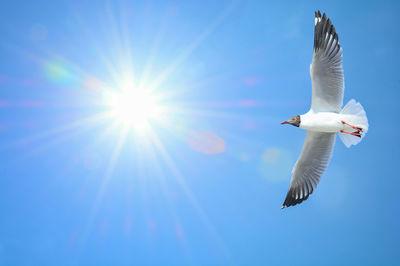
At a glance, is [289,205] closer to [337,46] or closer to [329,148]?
[329,148]

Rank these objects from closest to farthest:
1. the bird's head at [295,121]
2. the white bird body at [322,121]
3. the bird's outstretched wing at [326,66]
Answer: the bird's outstretched wing at [326,66], the white bird body at [322,121], the bird's head at [295,121]

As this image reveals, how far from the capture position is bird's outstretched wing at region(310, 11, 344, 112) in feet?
11.6

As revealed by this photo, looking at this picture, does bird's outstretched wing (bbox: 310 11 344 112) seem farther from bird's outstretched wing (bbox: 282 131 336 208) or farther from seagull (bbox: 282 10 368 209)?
bird's outstretched wing (bbox: 282 131 336 208)

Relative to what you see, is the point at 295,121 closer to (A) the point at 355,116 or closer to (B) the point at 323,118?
(B) the point at 323,118

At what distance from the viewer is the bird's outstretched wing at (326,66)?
354 centimetres

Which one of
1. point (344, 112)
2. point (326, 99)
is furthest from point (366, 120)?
point (326, 99)


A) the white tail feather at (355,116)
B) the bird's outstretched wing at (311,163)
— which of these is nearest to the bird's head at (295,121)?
the bird's outstretched wing at (311,163)

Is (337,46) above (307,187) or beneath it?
above

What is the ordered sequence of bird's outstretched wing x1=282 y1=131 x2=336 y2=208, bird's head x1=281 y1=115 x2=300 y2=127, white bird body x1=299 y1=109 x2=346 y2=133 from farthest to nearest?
bird's outstretched wing x1=282 y1=131 x2=336 y2=208
bird's head x1=281 y1=115 x2=300 y2=127
white bird body x1=299 y1=109 x2=346 y2=133

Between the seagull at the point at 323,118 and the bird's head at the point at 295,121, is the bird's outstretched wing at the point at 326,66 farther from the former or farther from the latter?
the bird's head at the point at 295,121

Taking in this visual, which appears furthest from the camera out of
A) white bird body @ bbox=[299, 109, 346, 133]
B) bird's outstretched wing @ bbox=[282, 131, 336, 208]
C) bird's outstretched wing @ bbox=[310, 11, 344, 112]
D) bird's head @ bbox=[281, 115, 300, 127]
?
bird's outstretched wing @ bbox=[282, 131, 336, 208]

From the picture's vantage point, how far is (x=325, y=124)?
373 cm

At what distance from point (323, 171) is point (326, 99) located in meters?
0.94

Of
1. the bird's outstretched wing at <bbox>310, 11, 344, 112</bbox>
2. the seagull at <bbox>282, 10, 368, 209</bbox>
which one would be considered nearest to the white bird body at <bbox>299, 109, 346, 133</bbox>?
the seagull at <bbox>282, 10, 368, 209</bbox>
